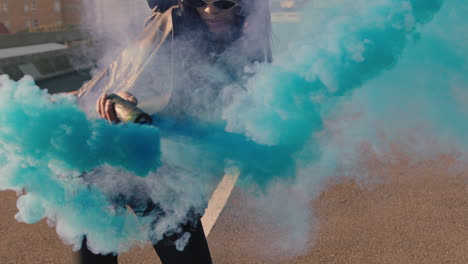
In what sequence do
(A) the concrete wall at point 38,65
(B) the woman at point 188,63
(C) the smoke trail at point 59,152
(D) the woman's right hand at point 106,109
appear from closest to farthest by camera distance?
(C) the smoke trail at point 59,152
(D) the woman's right hand at point 106,109
(B) the woman at point 188,63
(A) the concrete wall at point 38,65

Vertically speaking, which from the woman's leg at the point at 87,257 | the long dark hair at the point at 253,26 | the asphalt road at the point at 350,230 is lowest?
the asphalt road at the point at 350,230

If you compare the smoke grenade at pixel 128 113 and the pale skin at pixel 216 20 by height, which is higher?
the pale skin at pixel 216 20

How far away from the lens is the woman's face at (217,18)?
1747 mm

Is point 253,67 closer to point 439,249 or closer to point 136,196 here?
point 136,196

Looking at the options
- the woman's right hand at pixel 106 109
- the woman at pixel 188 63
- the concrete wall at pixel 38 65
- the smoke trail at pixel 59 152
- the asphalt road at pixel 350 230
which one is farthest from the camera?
the concrete wall at pixel 38 65

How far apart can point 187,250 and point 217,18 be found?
1.02 m

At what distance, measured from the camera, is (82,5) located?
6.74ft

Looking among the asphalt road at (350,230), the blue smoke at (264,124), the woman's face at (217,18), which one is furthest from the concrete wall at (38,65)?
the blue smoke at (264,124)

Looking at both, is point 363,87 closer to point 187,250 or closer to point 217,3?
point 217,3

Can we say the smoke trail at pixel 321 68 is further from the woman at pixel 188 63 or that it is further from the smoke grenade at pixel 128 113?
the smoke grenade at pixel 128 113

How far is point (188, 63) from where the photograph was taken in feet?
5.80

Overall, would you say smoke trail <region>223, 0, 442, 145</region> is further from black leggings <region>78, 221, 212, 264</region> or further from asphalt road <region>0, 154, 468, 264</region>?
asphalt road <region>0, 154, 468, 264</region>

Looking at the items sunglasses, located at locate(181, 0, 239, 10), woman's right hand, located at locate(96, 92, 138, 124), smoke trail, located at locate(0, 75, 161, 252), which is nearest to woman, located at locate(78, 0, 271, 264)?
sunglasses, located at locate(181, 0, 239, 10)

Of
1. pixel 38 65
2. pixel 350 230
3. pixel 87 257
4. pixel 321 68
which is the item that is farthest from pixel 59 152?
pixel 38 65
